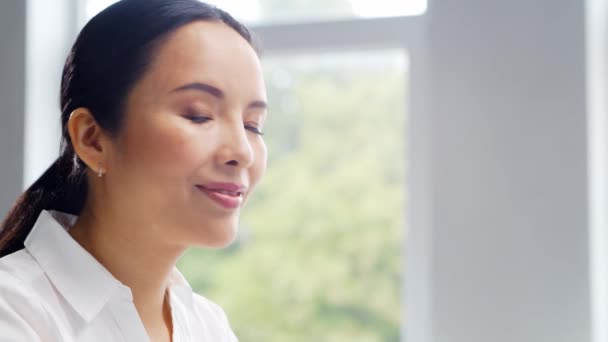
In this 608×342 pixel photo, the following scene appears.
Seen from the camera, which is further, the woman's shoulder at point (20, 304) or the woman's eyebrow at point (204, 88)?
the woman's eyebrow at point (204, 88)

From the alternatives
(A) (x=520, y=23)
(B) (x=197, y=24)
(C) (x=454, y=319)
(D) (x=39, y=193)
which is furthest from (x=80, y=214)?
(A) (x=520, y=23)

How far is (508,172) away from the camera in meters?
1.67

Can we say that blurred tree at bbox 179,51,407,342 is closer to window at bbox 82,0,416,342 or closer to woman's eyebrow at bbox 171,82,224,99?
window at bbox 82,0,416,342

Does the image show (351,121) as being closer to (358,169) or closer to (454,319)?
(358,169)

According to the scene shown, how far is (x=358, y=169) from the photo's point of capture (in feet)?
6.61

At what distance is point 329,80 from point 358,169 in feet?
0.87

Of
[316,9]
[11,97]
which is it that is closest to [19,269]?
[11,97]

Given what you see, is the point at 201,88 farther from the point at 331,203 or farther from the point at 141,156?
the point at 331,203

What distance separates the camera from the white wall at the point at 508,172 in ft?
5.33

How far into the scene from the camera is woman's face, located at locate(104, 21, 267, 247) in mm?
1014

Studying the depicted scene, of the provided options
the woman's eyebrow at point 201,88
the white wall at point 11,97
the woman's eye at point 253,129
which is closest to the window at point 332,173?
the white wall at point 11,97

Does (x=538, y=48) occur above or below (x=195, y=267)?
above

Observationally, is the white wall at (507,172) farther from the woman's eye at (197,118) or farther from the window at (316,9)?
the woman's eye at (197,118)

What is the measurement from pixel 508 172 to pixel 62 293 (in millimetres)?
1059
